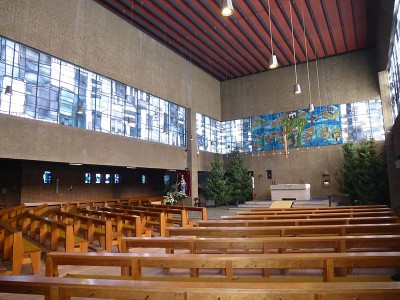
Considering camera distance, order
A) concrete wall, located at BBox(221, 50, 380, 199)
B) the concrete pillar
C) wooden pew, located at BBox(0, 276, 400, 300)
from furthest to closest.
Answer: concrete wall, located at BBox(221, 50, 380, 199)
the concrete pillar
wooden pew, located at BBox(0, 276, 400, 300)

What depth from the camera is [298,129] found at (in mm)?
16062

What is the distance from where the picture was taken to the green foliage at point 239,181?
53.0ft

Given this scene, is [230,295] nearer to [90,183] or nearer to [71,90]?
[71,90]

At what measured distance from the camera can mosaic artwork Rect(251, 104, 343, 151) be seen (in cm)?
1522

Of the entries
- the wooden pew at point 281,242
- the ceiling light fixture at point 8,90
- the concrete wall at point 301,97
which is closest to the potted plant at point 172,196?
the concrete wall at point 301,97

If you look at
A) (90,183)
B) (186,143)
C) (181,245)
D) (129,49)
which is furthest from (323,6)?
(90,183)

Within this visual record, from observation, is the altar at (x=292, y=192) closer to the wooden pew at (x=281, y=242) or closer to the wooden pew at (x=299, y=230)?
the wooden pew at (x=299, y=230)

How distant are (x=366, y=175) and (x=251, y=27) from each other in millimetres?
8071

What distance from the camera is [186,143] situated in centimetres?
1515

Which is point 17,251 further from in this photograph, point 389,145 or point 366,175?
point 366,175

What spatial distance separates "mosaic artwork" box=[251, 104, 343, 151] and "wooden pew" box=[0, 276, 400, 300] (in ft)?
43.6

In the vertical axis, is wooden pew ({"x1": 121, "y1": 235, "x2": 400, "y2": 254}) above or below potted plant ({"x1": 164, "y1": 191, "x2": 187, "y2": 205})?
below

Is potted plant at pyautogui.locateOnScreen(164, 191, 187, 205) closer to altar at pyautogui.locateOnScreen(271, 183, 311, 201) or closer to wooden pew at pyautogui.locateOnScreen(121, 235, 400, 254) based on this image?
altar at pyautogui.locateOnScreen(271, 183, 311, 201)

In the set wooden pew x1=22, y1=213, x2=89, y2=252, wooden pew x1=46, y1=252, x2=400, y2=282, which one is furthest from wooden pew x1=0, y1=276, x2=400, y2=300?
wooden pew x1=22, y1=213, x2=89, y2=252
